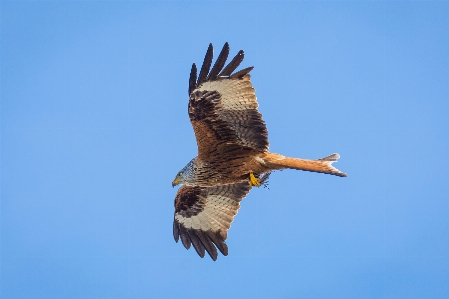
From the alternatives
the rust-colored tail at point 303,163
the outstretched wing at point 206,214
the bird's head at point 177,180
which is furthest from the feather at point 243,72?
the outstretched wing at point 206,214

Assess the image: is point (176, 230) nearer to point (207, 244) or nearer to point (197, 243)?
point (197, 243)

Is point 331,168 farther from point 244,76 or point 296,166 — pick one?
point 244,76

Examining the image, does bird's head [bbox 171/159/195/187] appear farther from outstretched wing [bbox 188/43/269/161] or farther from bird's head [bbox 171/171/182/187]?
outstretched wing [bbox 188/43/269/161]

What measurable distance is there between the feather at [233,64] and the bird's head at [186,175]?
1631 mm

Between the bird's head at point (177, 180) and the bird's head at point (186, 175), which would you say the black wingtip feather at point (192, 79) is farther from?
the bird's head at point (177, 180)

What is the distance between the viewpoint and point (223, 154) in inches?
468

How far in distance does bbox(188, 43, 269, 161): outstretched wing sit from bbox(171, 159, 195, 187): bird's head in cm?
31

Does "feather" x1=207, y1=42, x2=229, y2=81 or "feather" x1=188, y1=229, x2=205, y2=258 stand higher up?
"feather" x1=207, y1=42, x2=229, y2=81

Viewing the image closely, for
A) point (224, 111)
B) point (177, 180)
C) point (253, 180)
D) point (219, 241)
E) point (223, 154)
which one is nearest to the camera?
point (224, 111)

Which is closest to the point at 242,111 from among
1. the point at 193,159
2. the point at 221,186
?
the point at 193,159

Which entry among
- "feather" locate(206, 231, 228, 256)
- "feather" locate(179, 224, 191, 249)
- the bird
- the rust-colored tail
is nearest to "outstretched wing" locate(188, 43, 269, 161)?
the bird

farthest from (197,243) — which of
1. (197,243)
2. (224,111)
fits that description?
(224,111)

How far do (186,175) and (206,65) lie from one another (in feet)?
6.20

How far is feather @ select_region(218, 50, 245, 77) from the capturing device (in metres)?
11.1
